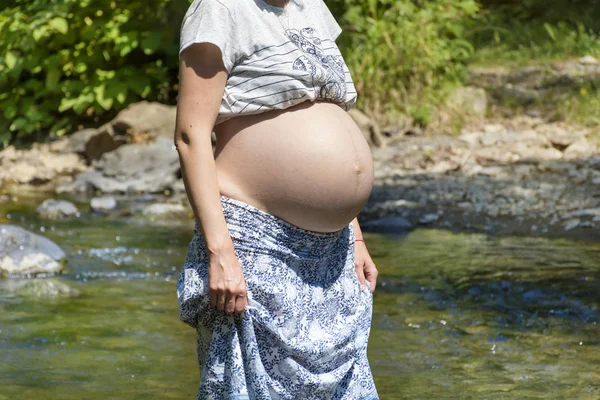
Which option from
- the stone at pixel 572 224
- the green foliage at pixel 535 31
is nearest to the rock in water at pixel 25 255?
the stone at pixel 572 224

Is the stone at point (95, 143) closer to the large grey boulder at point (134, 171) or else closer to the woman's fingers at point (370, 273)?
the large grey boulder at point (134, 171)

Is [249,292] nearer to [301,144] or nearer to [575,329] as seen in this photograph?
[301,144]

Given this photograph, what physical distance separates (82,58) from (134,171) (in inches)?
88.9

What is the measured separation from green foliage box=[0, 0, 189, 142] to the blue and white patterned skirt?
356 inches

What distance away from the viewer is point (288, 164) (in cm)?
236

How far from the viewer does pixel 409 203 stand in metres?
8.22

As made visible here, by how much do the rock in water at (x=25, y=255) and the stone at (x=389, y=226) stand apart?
7.99 ft

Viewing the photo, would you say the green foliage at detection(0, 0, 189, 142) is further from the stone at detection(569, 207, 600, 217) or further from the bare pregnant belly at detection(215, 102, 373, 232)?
the bare pregnant belly at detection(215, 102, 373, 232)

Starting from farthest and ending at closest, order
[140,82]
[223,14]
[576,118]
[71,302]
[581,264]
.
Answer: [140,82] < [576,118] < [581,264] < [71,302] < [223,14]

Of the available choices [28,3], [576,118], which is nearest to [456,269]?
[576,118]

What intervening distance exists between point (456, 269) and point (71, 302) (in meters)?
2.42

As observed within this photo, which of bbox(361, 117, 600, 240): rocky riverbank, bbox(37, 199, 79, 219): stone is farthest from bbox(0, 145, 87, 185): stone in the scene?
bbox(361, 117, 600, 240): rocky riverbank

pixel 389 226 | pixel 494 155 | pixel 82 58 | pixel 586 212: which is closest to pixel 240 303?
pixel 389 226

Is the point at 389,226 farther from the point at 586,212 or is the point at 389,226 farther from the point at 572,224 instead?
the point at 586,212
